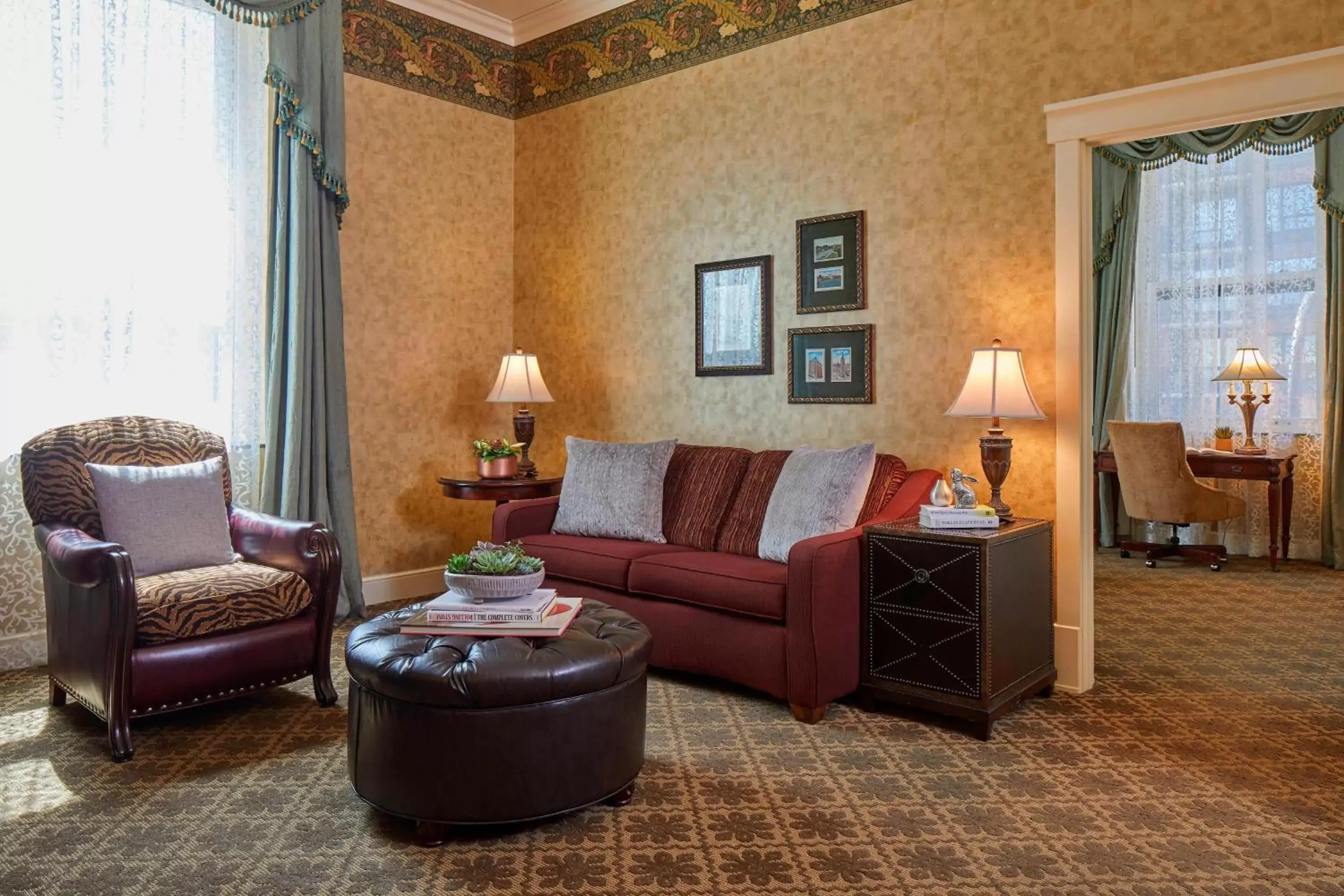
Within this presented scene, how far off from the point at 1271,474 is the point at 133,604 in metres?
6.02

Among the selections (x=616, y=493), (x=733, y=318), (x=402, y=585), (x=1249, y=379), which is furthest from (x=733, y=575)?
(x=1249, y=379)

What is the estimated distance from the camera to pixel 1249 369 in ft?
20.4

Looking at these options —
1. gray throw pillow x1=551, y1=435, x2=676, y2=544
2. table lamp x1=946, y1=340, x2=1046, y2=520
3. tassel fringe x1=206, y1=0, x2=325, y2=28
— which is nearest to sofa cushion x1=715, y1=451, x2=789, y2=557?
gray throw pillow x1=551, y1=435, x2=676, y2=544

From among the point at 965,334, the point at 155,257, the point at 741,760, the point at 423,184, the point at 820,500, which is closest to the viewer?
the point at 741,760

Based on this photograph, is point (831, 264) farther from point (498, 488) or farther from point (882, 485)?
point (498, 488)

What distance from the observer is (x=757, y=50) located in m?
4.55

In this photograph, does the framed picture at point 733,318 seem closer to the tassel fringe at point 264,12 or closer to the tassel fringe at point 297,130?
the tassel fringe at point 297,130

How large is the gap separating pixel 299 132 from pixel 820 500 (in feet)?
9.57

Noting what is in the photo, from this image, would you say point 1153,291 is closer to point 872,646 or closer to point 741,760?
point 872,646

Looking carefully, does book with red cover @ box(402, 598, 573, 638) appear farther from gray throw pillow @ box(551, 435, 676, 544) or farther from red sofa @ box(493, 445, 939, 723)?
gray throw pillow @ box(551, 435, 676, 544)

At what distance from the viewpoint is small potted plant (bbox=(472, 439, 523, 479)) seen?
4.89 metres

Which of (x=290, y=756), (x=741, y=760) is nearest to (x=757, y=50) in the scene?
(x=741, y=760)

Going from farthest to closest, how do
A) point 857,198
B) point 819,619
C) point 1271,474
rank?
point 1271,474 < point 857,198 < point 819,619

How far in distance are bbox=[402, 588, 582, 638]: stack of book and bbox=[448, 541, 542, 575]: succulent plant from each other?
77 millimetres
